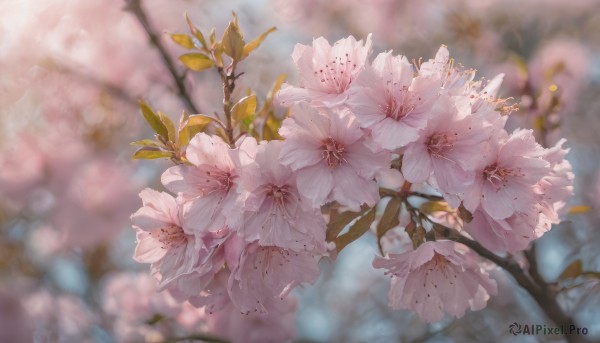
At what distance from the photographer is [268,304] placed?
120 cm

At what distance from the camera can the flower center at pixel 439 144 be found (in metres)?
1.05

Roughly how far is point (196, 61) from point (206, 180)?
26 cm

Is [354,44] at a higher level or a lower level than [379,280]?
higher

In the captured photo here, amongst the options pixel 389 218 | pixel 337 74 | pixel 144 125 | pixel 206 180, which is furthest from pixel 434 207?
pixel 144 125

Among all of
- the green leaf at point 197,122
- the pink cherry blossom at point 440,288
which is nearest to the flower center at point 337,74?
the green leaf at point 197,122

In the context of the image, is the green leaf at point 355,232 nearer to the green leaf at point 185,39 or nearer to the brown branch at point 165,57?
the green leaf at point 185,39

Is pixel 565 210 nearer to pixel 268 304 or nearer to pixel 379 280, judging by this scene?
pixel 268 304

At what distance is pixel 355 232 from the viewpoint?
1166 millimetres

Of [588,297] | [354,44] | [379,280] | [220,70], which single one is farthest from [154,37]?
[379,280]

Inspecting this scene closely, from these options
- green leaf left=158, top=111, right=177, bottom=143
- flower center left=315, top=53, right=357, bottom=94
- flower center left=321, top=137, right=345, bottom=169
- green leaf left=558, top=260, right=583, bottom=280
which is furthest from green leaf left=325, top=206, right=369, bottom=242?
green leaf left=558, top=260, right=583, bottom=280

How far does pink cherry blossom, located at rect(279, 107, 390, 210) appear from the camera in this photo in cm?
103

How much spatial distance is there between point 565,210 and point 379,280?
7.66 feet

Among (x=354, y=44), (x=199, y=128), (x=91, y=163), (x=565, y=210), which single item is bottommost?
(x=91, y=163)

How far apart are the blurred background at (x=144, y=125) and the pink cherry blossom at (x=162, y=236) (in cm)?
57
